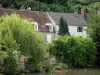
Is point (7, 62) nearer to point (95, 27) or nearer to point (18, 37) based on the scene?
point (18, 37)

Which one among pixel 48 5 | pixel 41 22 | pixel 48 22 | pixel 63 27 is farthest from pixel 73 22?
pixel 48 5

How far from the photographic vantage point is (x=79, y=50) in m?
59.7

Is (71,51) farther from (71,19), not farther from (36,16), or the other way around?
(71,19)

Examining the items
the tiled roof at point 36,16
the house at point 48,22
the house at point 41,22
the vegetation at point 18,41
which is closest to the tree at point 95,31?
the house at point 48,22

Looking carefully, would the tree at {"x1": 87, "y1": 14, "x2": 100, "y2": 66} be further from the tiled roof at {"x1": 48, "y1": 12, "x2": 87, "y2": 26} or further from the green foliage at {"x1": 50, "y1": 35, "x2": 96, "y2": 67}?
the tiled roof at {"x1": 48, "y1": 12, "x2": 87, "y2": 26}

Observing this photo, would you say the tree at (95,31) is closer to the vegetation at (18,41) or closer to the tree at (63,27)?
the tree at (63,27)

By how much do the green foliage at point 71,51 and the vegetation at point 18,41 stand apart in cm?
973

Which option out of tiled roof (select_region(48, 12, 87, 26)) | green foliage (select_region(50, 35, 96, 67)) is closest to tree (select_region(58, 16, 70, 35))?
tiled roof (select_region(48, 12, 87, 26))

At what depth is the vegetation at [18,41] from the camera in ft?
145

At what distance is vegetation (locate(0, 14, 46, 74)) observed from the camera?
145 ft

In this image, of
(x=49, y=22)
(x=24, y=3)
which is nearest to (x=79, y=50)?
(x=49, y=22)

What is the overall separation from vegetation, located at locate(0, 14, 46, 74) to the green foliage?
9728 mm

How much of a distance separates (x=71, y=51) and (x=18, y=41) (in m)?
13.8

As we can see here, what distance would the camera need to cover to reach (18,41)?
154ft
